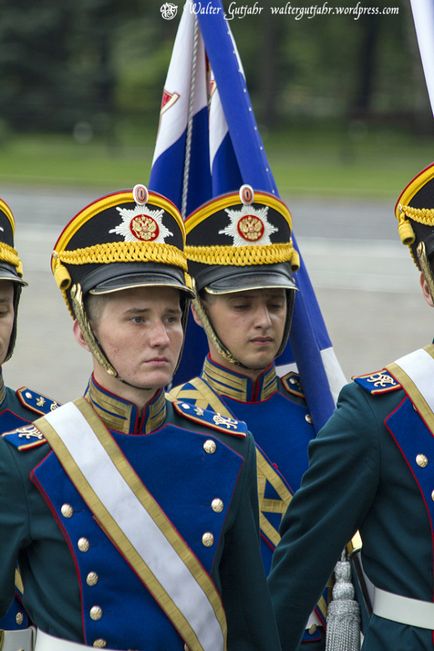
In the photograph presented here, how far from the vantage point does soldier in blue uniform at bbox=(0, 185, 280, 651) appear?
312 cm

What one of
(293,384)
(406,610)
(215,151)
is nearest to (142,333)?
(406,610)

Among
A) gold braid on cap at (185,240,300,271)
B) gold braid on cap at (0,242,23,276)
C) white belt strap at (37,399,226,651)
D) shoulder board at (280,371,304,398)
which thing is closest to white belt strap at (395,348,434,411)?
white belt strap at (37,399,226,651)

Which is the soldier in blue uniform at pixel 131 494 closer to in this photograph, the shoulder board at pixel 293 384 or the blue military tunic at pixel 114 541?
the blue military tunic at pixel 114 541

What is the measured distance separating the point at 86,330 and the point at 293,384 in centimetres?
147

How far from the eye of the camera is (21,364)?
12211mm

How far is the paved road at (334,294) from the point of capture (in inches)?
481

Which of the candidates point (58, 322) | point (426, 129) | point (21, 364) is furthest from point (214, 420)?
point (426, 129)

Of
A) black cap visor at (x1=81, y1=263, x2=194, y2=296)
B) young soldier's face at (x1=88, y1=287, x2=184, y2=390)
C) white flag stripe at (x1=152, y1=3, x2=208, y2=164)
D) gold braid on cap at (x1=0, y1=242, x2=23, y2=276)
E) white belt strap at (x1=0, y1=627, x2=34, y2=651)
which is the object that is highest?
white flag stripe at (x1=152, y1=3, x2=208, y2=164)

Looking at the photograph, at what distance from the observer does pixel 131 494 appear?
3.19 meters

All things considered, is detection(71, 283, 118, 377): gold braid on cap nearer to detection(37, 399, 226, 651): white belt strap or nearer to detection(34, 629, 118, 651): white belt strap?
detection(37, 399, 226, 651): white belt strap

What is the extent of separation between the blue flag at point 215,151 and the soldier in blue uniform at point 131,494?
1259 mm

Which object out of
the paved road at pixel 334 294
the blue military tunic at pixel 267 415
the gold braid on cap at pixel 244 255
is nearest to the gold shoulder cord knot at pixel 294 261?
the gold braid on cap at pixel 244 255

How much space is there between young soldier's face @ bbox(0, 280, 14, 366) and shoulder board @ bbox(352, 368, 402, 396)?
4.07 ft

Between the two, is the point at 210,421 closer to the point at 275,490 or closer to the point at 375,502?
the point at 375,502
